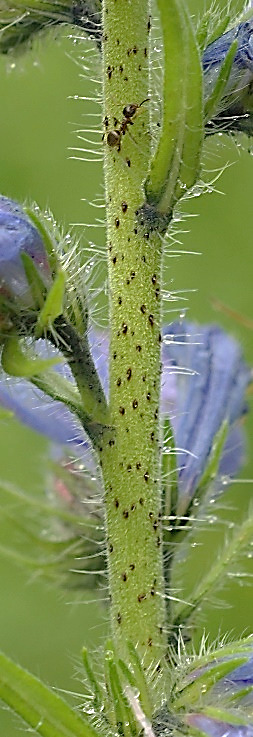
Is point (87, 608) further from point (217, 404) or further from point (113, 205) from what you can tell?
point (113, 205)

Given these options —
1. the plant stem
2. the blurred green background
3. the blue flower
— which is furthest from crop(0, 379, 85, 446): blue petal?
the blurred green background

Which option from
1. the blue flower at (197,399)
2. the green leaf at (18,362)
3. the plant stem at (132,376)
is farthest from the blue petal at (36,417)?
the green leaf at (18,362)

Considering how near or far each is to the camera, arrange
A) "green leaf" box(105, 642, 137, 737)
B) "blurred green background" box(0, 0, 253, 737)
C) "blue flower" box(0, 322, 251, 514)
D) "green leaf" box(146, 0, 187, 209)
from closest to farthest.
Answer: "green leaf" box(146, 0, 187, 209) < "green leaf" box(105, 642, 137, 737) < "blue flower" box(0, 322, 251, 514) < "blurred green background" box(0, 0, 253, 737)

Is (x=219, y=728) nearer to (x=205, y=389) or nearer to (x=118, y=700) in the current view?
(x=118, y=700)

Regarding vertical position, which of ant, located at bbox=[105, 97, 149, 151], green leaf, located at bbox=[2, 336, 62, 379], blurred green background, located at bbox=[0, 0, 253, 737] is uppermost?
ant, located at bbox=[105, 97, 149, 151]

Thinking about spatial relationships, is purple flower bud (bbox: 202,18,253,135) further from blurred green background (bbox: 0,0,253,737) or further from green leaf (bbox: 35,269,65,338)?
blurred green background (bbox: 0,0,253,737)

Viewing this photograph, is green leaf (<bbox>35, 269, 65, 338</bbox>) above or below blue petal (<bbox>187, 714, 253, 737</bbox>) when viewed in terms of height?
above
